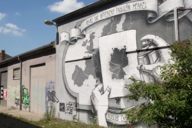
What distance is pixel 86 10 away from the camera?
673 inches

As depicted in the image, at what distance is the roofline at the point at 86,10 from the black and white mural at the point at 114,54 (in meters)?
0.26

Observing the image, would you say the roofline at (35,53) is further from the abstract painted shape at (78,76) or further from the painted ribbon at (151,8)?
the painted ribbon at (151,8)

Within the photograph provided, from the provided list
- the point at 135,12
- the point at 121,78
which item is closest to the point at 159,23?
the point at 135,12

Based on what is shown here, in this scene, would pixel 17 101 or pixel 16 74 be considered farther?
pixel 16 74

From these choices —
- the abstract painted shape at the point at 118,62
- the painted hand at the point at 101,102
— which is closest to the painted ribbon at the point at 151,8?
the abstract painted shape at the point at 118,62

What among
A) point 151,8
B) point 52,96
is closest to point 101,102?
point 151,8

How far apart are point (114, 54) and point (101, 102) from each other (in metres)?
2.11

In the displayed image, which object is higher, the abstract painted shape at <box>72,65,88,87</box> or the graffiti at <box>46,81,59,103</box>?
the abstract painted shape at <box>72,65,88,87</box>

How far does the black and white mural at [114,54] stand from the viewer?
1264 centimetres

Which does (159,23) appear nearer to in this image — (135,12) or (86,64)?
(135,12)

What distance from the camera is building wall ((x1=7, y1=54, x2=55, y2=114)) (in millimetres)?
22250

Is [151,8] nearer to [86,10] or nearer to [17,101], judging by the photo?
[86,10]

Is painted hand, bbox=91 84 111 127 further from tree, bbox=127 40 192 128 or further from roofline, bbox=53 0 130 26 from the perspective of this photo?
tree, bbox=127 40 192 128

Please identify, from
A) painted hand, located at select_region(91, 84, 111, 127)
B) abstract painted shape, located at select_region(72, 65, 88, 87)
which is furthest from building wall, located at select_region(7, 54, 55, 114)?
painted hand, located at select_region(91, 84, 111, 127)
